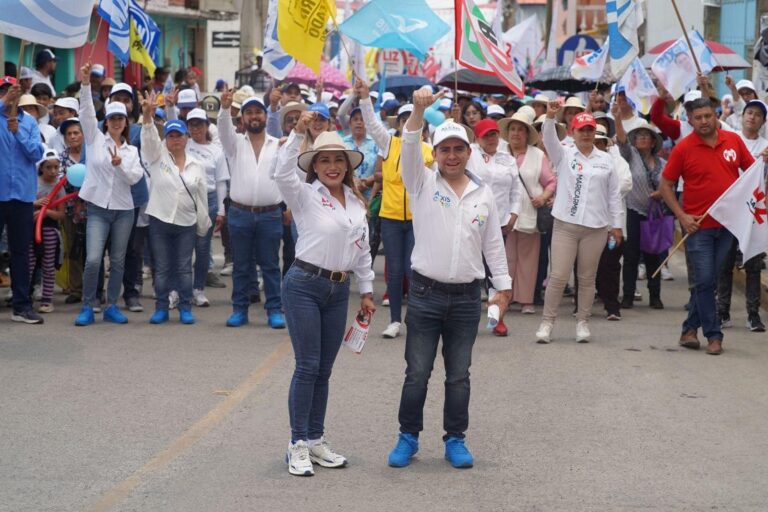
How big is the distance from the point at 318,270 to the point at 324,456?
101cm

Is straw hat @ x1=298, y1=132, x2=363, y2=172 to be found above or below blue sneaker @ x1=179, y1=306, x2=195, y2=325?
above

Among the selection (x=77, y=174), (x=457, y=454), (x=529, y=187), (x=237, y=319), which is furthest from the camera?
(x=529, y=187)

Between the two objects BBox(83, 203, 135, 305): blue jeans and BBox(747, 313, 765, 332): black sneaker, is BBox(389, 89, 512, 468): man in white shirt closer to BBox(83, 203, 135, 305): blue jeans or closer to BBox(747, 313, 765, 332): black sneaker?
BBox(83, 203, 135, 305): blue jeans

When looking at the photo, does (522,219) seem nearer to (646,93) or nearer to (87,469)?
(646,93)

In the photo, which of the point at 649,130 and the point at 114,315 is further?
the point at 649,130

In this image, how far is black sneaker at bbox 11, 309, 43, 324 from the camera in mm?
11805

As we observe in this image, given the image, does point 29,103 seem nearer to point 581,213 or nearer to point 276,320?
point 276,320

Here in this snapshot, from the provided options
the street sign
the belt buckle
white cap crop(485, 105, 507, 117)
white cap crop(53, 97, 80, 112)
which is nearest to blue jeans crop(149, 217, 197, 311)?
white cap crop(53, 97, 80, 112)

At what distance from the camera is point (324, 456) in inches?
278

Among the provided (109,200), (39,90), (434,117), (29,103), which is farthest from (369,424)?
(39,90)

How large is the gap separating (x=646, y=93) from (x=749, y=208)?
3935 millimetres

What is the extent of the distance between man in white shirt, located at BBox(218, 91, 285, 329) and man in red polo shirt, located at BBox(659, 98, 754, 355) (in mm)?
3513

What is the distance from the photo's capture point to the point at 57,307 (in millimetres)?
12883

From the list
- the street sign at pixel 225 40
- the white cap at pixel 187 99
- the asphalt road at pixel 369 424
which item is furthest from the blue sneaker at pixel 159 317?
the street sign at pixel 225 40
